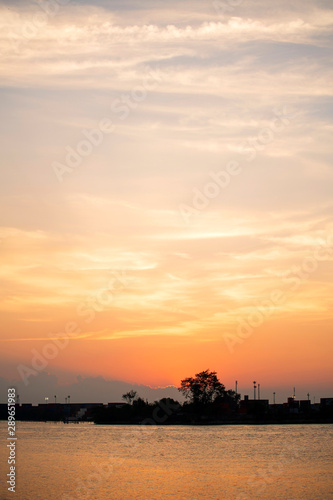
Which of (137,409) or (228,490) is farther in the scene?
(137,409)

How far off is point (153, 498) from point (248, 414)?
540ft

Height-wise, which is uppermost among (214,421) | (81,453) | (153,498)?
(153,498)

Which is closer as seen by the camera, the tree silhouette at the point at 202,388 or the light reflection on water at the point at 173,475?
the light reflection on water at the point at 173,475

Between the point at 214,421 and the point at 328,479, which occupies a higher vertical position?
the point at 328,479

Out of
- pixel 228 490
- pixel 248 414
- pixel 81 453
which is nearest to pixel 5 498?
pixel 228 490

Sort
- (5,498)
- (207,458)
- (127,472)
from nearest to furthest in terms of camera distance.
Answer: (5,498), (127,472), (207,458)

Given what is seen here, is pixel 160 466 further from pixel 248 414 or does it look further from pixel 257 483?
pixel 248 414

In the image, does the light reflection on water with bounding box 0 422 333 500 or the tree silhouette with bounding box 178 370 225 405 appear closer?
the light reflection on water with bounding box 0 422 333 500

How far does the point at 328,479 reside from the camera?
159 ft

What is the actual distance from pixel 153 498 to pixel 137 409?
154 metres

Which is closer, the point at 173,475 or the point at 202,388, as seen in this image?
the point at 173,475

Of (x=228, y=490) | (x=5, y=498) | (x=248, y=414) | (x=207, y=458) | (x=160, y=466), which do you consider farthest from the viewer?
(x=248, y=414)

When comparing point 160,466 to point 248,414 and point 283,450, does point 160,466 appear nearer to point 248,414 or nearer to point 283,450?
point 283,450

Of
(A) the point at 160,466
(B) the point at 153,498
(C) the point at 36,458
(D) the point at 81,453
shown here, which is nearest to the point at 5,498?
(B) the point at 153,498
